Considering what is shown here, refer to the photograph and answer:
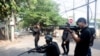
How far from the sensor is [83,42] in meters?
5.78

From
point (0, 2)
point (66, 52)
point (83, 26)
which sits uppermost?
point (0, 2)

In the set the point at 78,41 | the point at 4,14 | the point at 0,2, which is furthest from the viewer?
the point at 4,14

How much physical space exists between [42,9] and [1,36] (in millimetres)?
7410

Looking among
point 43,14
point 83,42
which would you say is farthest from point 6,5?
point 83,42

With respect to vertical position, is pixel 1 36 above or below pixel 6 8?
below

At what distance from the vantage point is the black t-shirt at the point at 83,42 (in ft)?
18.7

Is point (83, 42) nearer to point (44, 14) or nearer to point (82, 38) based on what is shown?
point (82, 38)

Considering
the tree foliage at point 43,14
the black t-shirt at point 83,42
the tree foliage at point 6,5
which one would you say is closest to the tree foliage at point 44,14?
the tree foliage at point 43,14

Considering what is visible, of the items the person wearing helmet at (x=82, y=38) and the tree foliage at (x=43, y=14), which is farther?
the tree foliage at (x=43, y=14)

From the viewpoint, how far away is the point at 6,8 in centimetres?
1992

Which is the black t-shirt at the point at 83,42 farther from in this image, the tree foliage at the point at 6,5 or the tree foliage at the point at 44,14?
the tree foliage at the point at 44,14

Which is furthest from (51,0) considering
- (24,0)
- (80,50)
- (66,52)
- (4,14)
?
(80,50)

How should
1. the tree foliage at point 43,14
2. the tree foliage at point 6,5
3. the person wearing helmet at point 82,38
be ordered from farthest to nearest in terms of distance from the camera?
1. the tree foliage at point 43,14
2. the tree foliage at point 6,5
3. the person wearing helmet at point 82,38

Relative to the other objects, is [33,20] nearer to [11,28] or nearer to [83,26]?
[11,28]
